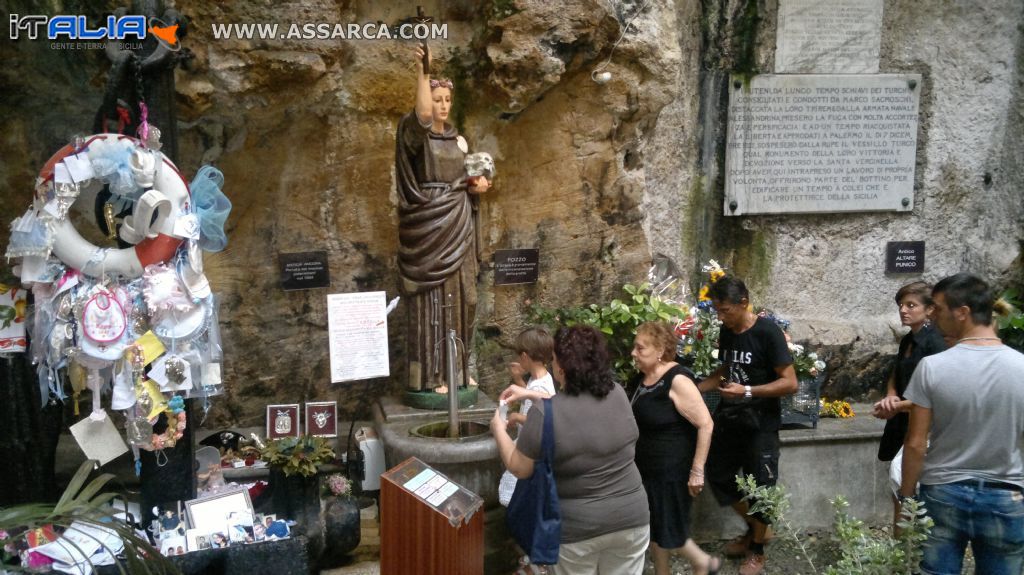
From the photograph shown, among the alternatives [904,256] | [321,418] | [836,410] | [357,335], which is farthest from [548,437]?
[904,256]

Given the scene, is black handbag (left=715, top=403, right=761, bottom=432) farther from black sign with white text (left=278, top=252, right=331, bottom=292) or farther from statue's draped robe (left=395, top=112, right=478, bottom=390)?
black sign with white text (left=278, top=252, right=331, bottom=292)

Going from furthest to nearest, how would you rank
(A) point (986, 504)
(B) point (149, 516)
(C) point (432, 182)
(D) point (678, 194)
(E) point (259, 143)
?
(D) point (678, 194) < (E) point (259, 143) < (C) point (432, 182) < (B) point (149, 516) < (A) point (986, 504)

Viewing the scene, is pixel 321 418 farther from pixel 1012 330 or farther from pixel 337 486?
pixel 1012 330

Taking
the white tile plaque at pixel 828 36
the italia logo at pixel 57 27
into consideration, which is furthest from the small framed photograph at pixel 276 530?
the white tile plaque at pixel 828 36

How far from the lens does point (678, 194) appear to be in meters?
5.75

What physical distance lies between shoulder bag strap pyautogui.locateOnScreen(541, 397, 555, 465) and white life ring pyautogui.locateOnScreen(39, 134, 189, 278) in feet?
5.68

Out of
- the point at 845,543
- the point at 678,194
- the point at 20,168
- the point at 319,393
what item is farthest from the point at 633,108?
the point at 20,168

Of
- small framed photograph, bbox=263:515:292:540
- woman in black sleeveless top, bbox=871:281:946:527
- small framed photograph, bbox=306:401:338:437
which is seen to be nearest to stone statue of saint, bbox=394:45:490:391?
small framed photograph, bbox=306:401:338:437

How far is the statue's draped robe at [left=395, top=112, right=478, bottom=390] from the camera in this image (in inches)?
167

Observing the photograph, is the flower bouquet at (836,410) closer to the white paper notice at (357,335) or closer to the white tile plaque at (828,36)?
the white tile plaque at (828,36)

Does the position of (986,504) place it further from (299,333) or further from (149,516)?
(299,333)

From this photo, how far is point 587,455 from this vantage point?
2689 mm

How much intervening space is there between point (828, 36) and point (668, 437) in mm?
3822

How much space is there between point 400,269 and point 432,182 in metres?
0.52
